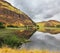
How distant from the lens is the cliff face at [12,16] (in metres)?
13.5

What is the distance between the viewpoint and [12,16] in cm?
1388

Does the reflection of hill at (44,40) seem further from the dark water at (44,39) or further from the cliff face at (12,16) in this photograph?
the cliff face at (12,16)

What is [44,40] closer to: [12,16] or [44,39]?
[44,39]

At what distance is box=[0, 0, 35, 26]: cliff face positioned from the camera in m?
13.5

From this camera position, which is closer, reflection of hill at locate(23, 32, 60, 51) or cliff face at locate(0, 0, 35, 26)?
reflection of hill at locate(23, 32, 60, 51)

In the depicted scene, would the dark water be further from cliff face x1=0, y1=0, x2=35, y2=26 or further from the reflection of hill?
cliff face x1=0, y1=0, x2=35, y2=26

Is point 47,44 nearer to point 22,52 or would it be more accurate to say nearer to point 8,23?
point 8,23

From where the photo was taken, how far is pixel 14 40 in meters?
11.4

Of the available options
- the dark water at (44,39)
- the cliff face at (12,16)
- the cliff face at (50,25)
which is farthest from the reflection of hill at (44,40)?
the cliff face at (12,16)

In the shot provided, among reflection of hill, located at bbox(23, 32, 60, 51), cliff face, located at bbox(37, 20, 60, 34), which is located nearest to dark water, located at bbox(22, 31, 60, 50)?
reflection of hill, located at bbox(23, 32, 60, 51)

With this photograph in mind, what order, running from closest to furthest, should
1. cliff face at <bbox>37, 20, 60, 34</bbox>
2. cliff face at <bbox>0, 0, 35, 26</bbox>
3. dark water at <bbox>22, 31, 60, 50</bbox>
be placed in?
dark water at <bbox>22, 31, 60, 50</bbox>, cliff face at <bbox>0, 0, 35, 26</bbox>, cliff face at <bbox>37, 20, 60, 34</bbox>

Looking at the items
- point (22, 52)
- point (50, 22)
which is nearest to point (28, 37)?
point (50, 22)

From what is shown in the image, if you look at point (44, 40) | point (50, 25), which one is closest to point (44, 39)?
point (44, 40)

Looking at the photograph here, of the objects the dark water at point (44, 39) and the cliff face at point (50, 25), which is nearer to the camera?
the dark water at point (44, 39)
